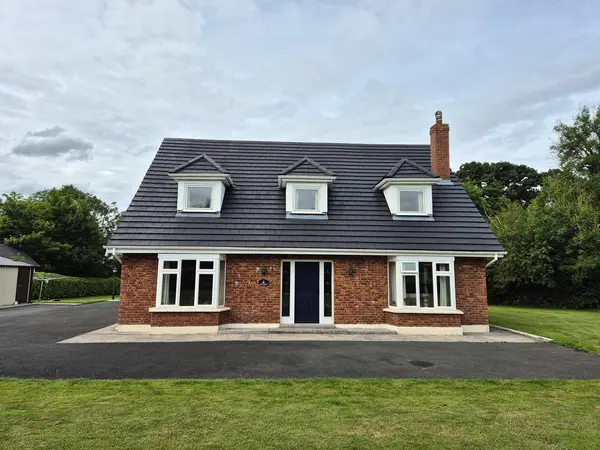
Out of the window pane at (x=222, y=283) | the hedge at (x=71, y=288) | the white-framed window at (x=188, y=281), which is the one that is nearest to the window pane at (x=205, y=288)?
the white-framed window at (x=188, y=281)

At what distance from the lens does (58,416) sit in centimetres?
430

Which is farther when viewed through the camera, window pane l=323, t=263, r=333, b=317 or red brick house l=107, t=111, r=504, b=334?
window pane l=323, t=263, r=333, b=317

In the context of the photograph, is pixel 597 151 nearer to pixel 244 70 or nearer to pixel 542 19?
pixel 542 19

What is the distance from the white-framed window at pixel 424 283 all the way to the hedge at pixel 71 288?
2781 cm

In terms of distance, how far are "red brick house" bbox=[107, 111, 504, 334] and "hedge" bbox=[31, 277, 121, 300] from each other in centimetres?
2085

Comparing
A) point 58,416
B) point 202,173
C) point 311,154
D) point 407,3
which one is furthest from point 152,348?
point 407,3

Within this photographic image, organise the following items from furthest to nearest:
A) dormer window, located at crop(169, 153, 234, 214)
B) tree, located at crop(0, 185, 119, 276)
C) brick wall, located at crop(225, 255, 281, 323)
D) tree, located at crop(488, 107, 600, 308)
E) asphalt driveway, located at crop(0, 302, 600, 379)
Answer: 1. tree, located at crop(0, 185, 119, 276)
2. tree, located at crop(488, 107, 600, 308)
3. dormer window, located at crop(169, 153, 234, 214)
4. brick wall, located at crop(225, 255, 281, 323)
5. asphalt driveway, located at crop(0, 302, 600, 379)

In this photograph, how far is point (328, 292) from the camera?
1193 centimetres

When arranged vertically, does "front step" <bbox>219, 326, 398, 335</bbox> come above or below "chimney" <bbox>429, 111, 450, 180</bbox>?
below

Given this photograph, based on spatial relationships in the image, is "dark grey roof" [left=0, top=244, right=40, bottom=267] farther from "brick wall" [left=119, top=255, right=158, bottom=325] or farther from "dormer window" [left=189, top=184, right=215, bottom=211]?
"dormer window" [left=189, top=184, right=215, bottom=211]

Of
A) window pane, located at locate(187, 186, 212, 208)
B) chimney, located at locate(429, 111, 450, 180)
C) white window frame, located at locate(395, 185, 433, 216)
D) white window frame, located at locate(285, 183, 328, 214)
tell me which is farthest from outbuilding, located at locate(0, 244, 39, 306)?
chimney, located at locate(429, 111, 450, 180)

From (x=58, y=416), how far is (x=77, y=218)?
132 ft

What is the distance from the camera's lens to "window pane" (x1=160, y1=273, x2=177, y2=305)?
36.1 feet

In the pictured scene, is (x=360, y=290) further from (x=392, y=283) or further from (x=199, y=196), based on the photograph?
(x=199, y=196)
